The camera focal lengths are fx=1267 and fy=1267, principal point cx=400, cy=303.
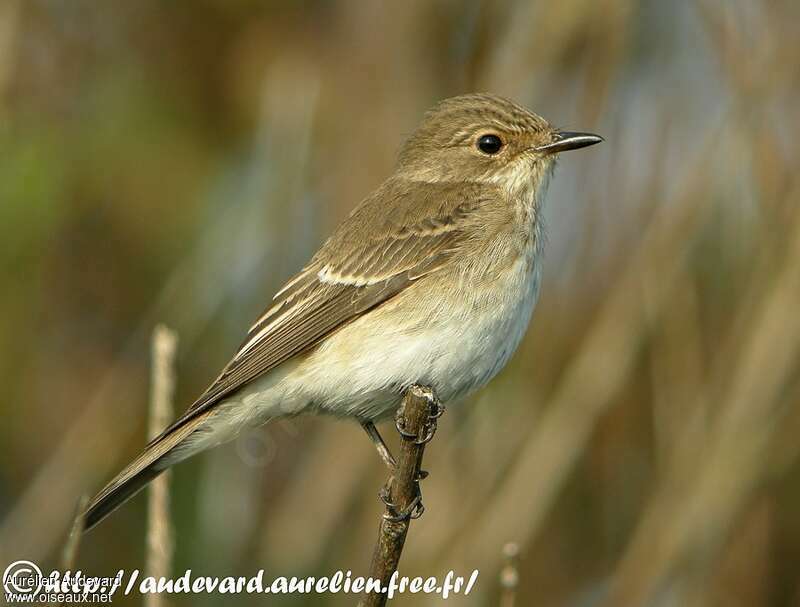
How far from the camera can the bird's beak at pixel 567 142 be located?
5.07m

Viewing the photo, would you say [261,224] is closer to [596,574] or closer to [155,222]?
[155,222]

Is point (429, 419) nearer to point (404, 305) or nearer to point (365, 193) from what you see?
point (404, 305)

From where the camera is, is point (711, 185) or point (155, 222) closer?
point (711, 185)

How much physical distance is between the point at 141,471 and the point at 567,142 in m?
2.13

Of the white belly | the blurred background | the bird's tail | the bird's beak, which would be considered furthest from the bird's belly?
the blurred background

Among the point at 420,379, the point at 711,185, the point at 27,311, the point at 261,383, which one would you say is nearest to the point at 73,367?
the point at 27,311

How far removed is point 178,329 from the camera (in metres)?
5.83

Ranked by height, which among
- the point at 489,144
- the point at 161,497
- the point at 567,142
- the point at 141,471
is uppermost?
the point at 489,144

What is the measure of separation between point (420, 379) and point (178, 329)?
5.68 ft

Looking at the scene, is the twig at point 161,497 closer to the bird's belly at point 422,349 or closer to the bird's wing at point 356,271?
the bird's wing at point 356,271

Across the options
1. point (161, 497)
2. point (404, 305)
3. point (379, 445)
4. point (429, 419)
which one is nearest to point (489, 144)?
point (404, 305)

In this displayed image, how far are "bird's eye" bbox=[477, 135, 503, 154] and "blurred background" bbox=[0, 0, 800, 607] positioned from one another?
1.98ft

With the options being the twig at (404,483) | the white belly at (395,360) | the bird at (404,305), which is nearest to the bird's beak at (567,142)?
the bird at (404,305)

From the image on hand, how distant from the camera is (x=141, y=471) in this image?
4.34 meters
